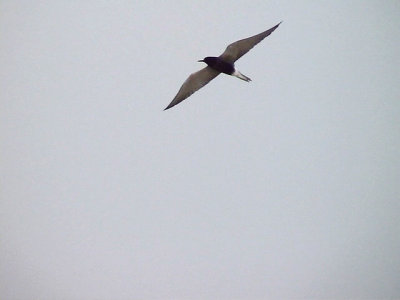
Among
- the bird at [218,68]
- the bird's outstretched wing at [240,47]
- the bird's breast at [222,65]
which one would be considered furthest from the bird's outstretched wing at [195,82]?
the bird's outstretched wing at [240,47]

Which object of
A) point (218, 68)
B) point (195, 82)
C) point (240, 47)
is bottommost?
point (195, 82)

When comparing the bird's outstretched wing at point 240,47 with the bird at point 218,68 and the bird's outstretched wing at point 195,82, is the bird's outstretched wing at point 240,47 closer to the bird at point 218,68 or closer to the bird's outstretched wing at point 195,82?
the bird at point 218,68

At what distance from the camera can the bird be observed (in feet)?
34.5

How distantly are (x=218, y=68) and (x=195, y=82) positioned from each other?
2.12 feet

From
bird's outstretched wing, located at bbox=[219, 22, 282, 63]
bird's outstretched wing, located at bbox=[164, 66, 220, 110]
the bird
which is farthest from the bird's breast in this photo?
bird's outstretched wing, located at bbox=[164, 66, 220, 110]

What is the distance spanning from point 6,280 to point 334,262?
7622 centimetres

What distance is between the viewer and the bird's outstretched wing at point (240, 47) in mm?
10258

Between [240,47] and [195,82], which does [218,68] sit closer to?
[195,82]

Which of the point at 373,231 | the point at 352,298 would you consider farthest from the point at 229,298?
the point at 373,231

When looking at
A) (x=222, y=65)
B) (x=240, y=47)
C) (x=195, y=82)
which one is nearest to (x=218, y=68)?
(x=222, y=65)

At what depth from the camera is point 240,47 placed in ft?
34.9

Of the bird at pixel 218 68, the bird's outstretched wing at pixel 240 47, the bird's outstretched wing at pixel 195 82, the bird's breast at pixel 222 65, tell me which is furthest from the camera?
the bird's outstretched wing at pixel 195 82

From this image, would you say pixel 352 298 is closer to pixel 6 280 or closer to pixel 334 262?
pixel 334 262

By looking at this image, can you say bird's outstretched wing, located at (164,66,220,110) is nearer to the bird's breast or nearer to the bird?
the bird
